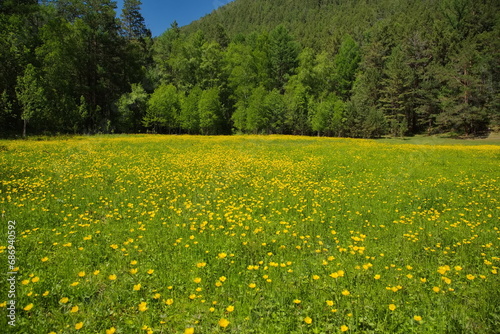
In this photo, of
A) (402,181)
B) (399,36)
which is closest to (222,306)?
(402,181)

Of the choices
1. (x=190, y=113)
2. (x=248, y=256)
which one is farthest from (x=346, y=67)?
(x=248, y=256)

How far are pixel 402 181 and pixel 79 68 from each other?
2072 inches

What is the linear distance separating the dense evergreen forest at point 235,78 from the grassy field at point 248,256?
36.5m

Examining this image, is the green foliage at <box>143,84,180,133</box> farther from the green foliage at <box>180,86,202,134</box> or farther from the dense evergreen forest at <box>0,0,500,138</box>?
the green foliage at <box>180,86,202,134</box>

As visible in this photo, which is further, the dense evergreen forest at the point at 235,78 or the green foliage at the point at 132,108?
the green foliage at the point at 132,108

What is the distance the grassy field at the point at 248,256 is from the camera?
3.55 meters

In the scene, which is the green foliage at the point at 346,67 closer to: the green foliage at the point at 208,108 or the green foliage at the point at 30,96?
the green foliage at the point at 208,108

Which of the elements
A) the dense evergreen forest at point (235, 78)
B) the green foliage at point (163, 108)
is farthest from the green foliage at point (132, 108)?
the green foliage at point (163, 108)

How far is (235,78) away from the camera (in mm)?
59594

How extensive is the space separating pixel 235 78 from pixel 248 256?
192ft

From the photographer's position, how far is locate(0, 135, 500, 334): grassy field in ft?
11.6

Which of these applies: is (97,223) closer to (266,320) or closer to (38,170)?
(266,320)

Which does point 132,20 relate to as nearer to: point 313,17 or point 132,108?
point 132,108

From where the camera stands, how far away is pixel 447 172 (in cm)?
1409
